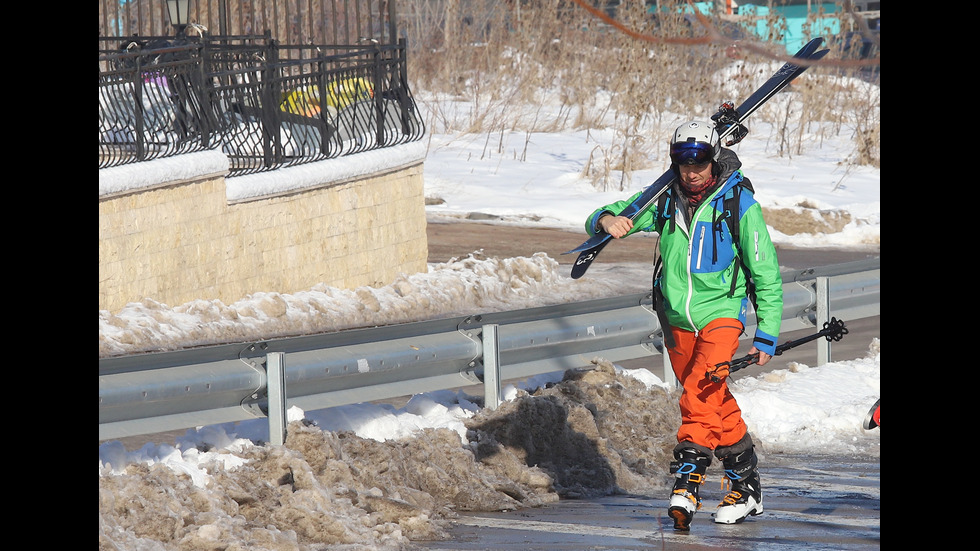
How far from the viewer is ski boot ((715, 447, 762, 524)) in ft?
20.3

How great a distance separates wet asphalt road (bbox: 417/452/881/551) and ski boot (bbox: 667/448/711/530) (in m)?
0.07

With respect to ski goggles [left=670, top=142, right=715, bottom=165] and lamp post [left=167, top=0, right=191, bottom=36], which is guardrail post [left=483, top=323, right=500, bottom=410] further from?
lamp post [left=167, top=0, right=191, bottom=36]

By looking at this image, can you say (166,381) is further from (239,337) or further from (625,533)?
(239,337)

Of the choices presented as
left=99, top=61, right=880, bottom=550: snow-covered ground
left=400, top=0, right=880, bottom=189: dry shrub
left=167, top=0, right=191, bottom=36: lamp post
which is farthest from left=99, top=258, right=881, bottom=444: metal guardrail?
left=400, top=0, right=880, bottom=189: dry shrub

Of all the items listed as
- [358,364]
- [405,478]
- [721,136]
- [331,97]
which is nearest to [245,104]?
[331,97]

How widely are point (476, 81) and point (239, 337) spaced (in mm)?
16931

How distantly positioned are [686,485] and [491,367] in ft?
6.05

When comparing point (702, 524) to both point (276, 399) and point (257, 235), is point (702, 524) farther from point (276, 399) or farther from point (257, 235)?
point (257, 235)

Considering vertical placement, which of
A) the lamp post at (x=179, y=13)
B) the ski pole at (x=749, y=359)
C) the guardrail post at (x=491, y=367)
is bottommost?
the guardrail post at (x=491, y=367)

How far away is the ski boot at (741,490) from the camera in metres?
6.20

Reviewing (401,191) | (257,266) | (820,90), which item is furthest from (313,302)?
(820,90)

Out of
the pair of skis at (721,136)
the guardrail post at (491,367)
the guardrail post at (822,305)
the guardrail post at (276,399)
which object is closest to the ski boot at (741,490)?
the pair of skis at (721,136)

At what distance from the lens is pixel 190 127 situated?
1372 cm

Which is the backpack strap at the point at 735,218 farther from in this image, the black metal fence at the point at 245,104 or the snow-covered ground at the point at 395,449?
the black metal fence at the point at 245,104
